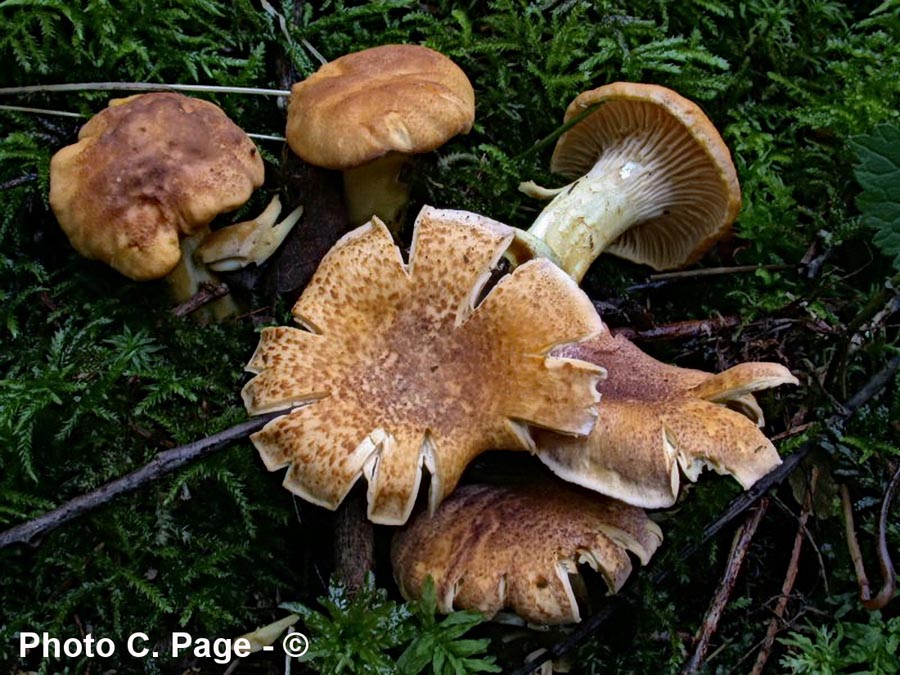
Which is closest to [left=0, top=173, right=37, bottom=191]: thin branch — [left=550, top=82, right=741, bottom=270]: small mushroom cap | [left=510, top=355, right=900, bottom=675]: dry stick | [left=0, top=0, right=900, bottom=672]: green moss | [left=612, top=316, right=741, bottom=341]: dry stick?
[left=0, top=0, right=900, bottom=672]: green moss

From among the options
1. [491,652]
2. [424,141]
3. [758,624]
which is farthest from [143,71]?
[758,624]

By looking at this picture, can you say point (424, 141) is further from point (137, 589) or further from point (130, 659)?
point (130, 659)

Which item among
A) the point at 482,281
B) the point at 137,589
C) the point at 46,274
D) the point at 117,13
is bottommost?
the point at 137,589

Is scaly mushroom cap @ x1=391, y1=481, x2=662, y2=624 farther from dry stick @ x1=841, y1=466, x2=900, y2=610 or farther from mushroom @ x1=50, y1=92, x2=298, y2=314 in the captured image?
mushroom @ x1=50, y1=92, x2=298, y2=314

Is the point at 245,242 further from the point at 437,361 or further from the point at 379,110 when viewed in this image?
the point at 437,361

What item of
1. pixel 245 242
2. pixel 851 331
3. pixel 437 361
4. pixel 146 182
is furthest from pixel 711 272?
pixel 146 182
